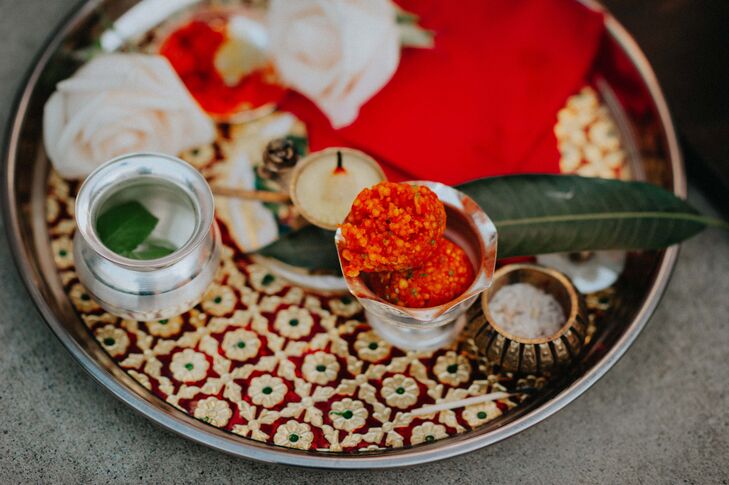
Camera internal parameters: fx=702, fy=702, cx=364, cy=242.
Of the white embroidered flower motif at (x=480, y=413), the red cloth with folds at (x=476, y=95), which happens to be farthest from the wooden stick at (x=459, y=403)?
the red cloth with folds at (x=476, y=95)

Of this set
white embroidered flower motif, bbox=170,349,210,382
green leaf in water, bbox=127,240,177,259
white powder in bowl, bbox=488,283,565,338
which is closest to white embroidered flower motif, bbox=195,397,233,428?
white embroidered flower motif, bbox=170,349,210,382

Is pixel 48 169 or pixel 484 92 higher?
pixel 484 92

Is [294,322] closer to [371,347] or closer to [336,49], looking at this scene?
[371,347]

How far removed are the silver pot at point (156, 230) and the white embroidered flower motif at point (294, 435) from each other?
0.43ft

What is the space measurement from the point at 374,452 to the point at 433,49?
408 millimetres

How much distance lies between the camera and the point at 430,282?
537 mm

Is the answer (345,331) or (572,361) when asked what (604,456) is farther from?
(345,331)

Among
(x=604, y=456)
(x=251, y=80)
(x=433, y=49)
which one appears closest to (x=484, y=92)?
(x=433, y=49)

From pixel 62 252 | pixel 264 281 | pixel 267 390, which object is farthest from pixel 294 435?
pixel 62 252

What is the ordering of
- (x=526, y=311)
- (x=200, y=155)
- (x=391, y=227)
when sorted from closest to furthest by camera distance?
(x=391, y=227) → (x=526, y=311) → (x=200, y=155)

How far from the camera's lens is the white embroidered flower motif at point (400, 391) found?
0.59 metres

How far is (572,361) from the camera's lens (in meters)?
0.58

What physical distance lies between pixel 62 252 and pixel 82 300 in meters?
0.06

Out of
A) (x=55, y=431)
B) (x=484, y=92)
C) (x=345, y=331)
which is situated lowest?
(x=55, y=431)
